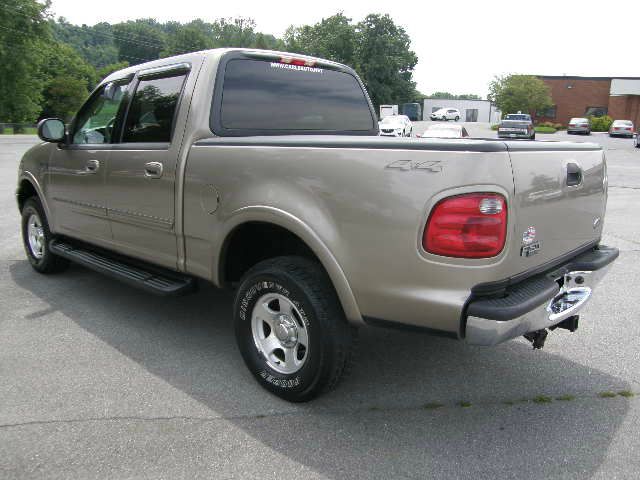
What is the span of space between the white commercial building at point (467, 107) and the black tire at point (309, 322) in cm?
8002

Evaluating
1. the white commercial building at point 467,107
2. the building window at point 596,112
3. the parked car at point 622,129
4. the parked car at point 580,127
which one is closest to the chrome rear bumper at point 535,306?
the parked car at point 622,129

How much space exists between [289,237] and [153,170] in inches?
43.1

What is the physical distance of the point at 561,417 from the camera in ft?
10.1

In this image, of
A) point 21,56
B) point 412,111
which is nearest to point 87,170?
point 21,56

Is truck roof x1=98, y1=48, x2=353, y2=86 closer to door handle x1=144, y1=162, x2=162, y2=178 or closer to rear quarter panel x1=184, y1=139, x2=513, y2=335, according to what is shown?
door handle x1=144, y1=162, x2=162, y2=178

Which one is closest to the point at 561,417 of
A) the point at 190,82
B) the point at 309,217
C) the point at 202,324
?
the point at 309,217

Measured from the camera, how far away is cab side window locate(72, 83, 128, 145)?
4.46 meters

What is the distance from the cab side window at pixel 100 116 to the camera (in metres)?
4.46

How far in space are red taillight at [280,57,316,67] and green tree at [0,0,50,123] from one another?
51.5 meters

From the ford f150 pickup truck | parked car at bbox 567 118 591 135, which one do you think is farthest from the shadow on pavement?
parked car at bbox 567 118 591 135

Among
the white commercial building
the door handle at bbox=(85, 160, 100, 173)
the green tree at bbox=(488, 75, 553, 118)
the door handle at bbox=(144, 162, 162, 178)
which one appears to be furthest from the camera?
the white commercial building

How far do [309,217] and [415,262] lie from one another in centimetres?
63

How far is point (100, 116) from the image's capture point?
4.65m

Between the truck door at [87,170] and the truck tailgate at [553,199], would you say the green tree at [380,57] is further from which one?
the truck tailgate at [553,199]
